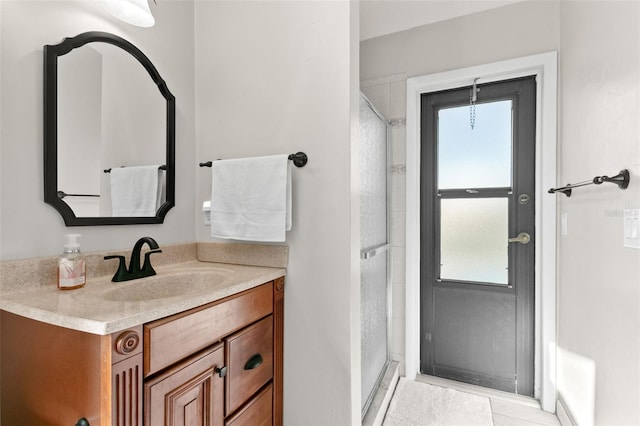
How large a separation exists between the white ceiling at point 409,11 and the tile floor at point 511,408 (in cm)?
243

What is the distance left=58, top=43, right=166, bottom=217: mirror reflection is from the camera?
1077 millimetres

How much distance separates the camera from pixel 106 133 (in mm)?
1180

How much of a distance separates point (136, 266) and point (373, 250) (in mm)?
1148

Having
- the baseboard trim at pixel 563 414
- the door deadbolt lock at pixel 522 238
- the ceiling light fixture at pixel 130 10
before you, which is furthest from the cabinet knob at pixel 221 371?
the door deadbolt lock at pixel 522 238

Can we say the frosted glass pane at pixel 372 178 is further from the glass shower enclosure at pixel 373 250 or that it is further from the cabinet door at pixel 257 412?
the cabinet door at pixel 257 412

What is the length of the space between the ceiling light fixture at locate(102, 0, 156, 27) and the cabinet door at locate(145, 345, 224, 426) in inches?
46.1

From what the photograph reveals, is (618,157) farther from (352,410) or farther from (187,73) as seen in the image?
(187,73)

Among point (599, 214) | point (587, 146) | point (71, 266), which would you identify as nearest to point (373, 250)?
point (599, 214)

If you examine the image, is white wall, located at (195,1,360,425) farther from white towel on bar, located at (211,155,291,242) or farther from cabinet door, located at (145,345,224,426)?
cabinet door, located at (145,345,224,426)

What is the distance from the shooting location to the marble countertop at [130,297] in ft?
2.35

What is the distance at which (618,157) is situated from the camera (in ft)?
3.72

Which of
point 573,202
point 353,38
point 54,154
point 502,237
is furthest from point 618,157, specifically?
point 54,154

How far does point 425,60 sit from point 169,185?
1810mm

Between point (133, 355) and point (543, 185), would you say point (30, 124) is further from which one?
point (543, 185)
